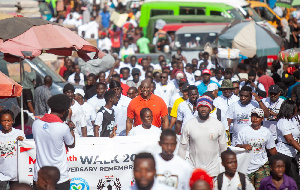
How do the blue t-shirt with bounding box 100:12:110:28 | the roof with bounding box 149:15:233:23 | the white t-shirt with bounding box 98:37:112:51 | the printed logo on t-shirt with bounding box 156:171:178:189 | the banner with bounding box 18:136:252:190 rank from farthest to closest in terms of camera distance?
the blue t-shirt with bounding box 100:12:110:28 < the white t-shirt with bounding box 98:37:112:51 < the roof with bounding box 149:15:233:23 < the banner with bounding box 18:136:252:190 < the printed logo on t-shirt with bounding box 156:171:178:189

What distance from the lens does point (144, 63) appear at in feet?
63.0

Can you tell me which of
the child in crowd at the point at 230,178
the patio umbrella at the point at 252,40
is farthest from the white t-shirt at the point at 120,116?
the patio umbrella at the point at 252,40

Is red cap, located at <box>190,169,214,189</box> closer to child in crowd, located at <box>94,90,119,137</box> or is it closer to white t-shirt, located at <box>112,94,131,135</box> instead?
child in crowd, located at <box>94,90,119,137</box>

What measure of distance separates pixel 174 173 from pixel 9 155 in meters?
3.57

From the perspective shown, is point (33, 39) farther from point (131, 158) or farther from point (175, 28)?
point (175, 28)

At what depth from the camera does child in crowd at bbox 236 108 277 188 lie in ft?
31.3

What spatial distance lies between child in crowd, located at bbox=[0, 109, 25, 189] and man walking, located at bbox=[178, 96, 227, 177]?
2.47 meters

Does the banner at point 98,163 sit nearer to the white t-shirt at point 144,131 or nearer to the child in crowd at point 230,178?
the white t-shirt at point 144,131

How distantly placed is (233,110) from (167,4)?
1713 centimetres

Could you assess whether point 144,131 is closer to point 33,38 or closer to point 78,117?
point 78,117

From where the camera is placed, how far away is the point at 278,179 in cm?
799

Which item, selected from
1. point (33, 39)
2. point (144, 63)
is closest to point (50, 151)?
point (33, 39)

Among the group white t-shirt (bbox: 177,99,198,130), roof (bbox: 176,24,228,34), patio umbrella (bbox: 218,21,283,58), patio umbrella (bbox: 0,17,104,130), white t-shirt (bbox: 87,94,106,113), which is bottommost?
white t-shirt (bbox: 177,99,198,130)

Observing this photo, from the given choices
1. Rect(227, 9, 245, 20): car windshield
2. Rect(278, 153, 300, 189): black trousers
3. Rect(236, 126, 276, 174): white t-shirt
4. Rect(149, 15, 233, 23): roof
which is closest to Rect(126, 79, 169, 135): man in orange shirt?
Rect(236, 126, 276, 174): white t-shirt
